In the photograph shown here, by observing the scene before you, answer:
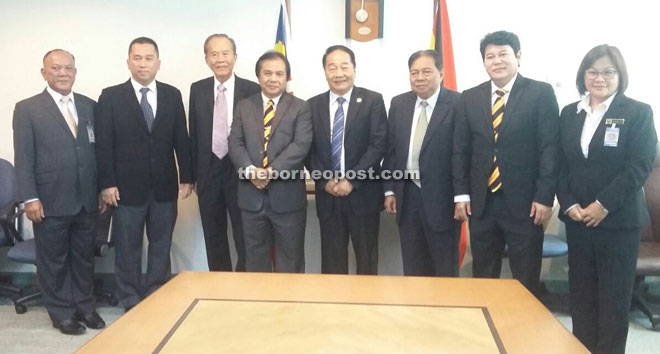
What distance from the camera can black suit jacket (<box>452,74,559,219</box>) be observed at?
2.51 metres

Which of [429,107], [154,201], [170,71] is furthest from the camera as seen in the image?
[170,71]

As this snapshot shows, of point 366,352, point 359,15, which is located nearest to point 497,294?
point 366,352

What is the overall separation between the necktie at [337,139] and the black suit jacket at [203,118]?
25.9 inches

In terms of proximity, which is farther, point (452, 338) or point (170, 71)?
point (170, 71)

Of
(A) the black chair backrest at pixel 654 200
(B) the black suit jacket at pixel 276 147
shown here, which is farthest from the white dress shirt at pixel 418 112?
(A) the black chair backrest at pixel 654 200

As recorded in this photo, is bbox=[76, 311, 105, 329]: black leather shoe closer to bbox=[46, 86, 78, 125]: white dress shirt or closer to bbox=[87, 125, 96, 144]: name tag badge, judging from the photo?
bbox=[87, 125, 96, 144]: name tag badge

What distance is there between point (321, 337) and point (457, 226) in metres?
1.72

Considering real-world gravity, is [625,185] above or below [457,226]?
above

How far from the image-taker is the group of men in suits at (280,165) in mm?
2613

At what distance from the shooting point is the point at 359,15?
3.84 m

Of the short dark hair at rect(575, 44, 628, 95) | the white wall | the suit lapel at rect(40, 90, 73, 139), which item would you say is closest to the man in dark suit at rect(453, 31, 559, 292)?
the short dark hair at rect(575, 44, 628, 95)

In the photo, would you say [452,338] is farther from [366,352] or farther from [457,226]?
[457,226]

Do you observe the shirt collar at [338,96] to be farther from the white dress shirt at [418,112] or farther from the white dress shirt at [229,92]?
the white dress shirt at [229,92]

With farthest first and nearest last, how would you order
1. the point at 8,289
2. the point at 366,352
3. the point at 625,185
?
1. the point at 8,289
2. the point at 625,185
3. the point at 366,352
